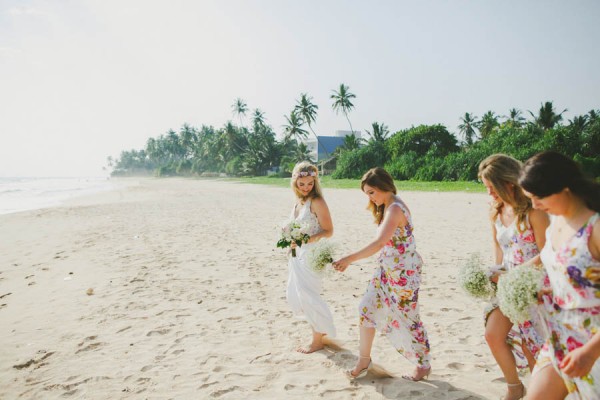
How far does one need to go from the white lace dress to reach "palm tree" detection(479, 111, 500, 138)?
6427 cm

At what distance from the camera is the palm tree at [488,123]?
61781 millimetres

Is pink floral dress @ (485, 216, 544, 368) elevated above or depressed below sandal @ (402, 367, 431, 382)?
above

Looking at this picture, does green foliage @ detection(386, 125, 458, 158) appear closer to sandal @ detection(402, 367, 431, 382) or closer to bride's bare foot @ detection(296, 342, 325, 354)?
bride's bare foot @ detection(296, 342, 325, 354)

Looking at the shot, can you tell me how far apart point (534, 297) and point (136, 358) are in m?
4.11

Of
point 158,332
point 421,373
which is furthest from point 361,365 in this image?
point 158,332

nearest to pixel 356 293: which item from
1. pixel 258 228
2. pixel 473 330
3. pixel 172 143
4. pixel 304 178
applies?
pixel 473 330

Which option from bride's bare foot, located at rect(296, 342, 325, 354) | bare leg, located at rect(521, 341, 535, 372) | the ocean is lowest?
the ocean

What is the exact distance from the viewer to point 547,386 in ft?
7.13

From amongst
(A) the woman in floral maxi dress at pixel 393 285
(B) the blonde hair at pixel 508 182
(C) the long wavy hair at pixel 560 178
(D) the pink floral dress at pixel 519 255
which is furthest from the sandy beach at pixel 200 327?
(C) the long wavy hair at pixel 560 178

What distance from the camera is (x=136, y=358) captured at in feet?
14.4

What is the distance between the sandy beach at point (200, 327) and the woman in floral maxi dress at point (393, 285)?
341 mm

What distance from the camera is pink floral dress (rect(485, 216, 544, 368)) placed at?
2775mm

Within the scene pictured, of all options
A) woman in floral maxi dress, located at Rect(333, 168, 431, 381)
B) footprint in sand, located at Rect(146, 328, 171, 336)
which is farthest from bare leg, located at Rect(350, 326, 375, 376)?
footprint in sand, located at Rect(146, 328, 171, 336)

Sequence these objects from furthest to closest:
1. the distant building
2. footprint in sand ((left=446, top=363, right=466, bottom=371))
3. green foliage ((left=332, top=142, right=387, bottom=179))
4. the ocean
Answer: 1. the distant building
2. green foliage ((left=332, top=142, right=387, bottom=179))
3. the ocean
4. footprint in sand ((left=446, top=363, right=466, bottom=371))
